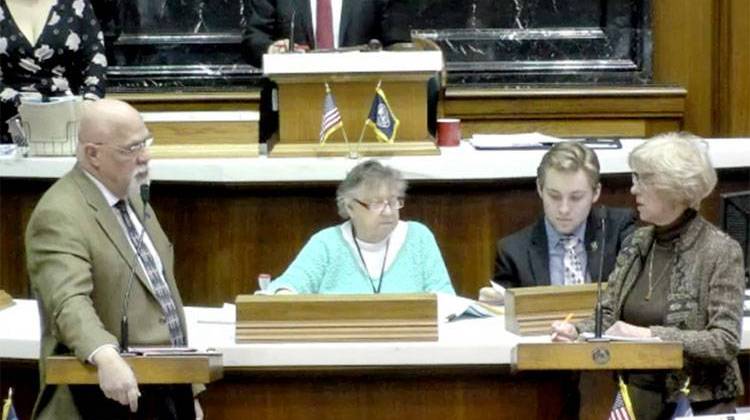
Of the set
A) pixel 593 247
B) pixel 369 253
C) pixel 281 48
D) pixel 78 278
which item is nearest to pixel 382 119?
pixel 281 48

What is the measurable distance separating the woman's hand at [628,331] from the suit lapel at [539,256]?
1.31 meters

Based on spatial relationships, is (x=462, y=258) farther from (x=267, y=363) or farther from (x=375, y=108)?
(x=267, y=363)

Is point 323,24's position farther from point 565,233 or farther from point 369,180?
point 565,233

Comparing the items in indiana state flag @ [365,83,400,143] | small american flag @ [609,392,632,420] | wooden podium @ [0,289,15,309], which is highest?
indiana state flag @ [365,83,400,143]

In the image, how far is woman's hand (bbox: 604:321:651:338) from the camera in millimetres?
4332

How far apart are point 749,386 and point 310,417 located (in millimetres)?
1228

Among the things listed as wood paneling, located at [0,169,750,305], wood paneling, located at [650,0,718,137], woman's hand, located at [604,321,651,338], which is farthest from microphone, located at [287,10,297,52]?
wood paneling, located at [650,0,718,137]

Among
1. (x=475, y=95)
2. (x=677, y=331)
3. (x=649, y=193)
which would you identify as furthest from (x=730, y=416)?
(x=475, y=95)

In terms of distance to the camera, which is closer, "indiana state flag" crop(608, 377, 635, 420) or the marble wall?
"indiana state flag" crop(608, 377, 635, 420)

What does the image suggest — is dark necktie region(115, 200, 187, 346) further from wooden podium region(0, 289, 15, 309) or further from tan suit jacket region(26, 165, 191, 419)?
wooden podium region(0, 289, 15, 309)

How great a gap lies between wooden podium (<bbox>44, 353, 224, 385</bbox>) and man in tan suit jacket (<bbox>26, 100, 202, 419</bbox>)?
0.03 m

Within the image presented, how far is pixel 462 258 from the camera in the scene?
627 centimetres

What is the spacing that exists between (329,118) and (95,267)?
1.94 metres

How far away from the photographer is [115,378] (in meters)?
4.11
